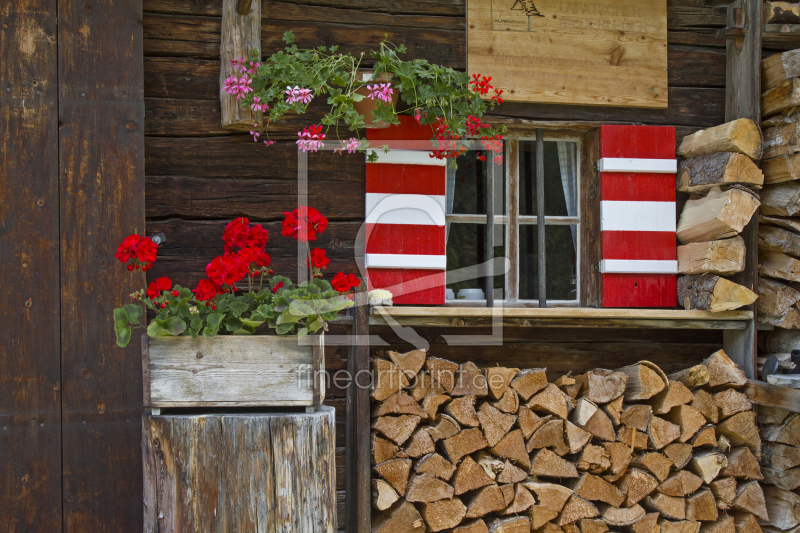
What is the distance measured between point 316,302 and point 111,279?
53.6 inches

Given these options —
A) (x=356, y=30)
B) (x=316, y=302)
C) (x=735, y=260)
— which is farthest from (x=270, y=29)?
(x=735, y=260)

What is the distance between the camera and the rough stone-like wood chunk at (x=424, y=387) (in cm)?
288

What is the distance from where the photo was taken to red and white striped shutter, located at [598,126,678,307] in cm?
337

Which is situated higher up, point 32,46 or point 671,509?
point 32,46

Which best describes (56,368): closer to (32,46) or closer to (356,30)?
(32,46)

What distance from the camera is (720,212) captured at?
309cm

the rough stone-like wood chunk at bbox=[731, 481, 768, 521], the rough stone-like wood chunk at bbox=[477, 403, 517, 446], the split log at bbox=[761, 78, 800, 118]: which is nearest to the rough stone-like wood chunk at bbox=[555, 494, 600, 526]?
the rough stone-like wood chunk at bbox=[477, 403, 517, 446]

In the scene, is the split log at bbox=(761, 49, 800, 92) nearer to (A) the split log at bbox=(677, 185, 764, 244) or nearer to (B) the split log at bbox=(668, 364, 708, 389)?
(A) the split log at bbox=(677, 185, 764, 244)

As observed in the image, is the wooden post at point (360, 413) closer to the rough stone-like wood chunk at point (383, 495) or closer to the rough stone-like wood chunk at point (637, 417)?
the rough stone-like wood chunk at point (383, 495)

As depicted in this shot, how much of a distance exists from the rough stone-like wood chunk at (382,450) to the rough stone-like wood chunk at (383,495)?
0.32 ft

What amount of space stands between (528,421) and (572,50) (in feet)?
6.58

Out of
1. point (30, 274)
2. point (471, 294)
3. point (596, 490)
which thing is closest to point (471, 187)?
point (471, 294)

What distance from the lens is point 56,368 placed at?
2893 millimetres

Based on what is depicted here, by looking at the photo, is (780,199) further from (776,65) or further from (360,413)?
(360,413)
